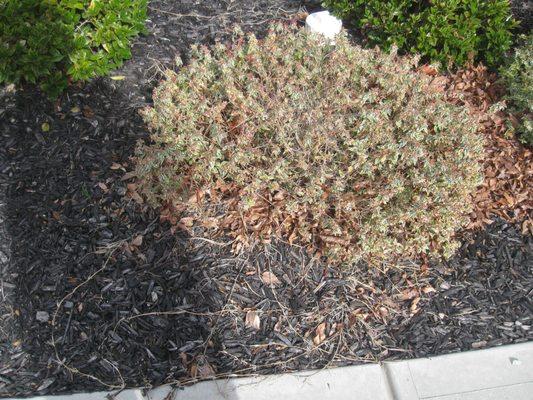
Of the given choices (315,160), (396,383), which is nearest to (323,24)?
(315,160)

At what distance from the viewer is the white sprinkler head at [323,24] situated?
4137mm

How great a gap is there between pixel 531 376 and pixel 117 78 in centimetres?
345

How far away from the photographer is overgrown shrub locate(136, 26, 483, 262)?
3221mm

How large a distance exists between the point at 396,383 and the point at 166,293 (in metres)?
Answer: 1.45

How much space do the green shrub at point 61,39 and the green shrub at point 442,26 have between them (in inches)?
70.2

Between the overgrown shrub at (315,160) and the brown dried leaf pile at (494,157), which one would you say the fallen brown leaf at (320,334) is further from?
the brown dried leaf pile at (494,157)

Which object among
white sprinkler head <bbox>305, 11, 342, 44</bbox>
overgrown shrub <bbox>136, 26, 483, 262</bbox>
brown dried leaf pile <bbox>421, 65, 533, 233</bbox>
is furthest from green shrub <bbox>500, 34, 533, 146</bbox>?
white sprinkler head <bbox>305, 11, 342, 44</bbox>

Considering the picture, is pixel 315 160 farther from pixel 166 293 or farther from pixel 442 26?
pixel 442 26

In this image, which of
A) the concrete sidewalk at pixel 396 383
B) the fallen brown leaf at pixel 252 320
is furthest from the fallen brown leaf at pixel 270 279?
the concrete sidewalk at pixel 396 383

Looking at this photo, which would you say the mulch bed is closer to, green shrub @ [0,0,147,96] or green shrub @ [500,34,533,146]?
green shrub @ [0,0,147,96]

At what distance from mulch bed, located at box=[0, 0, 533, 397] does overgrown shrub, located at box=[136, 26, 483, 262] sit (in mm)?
194

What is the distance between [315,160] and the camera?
330 cm

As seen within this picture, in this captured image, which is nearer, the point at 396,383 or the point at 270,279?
the point at 396,383

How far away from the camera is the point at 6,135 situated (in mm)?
3652
